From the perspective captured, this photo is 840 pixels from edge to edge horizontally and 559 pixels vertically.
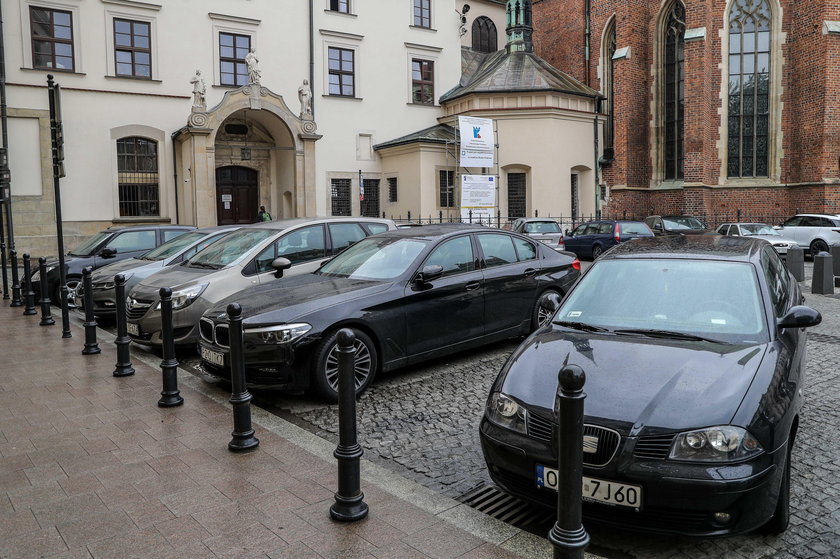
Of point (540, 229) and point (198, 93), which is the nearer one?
point (198, 93)

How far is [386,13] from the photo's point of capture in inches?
1134

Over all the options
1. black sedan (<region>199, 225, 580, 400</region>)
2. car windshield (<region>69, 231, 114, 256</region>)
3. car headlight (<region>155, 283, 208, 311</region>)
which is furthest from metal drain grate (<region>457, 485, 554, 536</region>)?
car windshield (<region>69, 231, 114, 256</region>)

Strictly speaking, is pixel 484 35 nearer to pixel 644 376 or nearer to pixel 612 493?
pixel 644 376

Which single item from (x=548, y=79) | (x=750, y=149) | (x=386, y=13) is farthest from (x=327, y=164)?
(x=750, y=149)

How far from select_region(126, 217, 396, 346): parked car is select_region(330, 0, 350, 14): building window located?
20904mm

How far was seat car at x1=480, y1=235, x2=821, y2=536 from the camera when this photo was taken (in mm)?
3199

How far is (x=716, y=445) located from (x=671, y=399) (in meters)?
0.32

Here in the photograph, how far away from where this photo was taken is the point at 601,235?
24281 millimetres

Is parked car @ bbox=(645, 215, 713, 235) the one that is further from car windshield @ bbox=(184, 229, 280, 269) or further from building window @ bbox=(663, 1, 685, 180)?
car windshield @ bbox=(184, 229, 280, 269)

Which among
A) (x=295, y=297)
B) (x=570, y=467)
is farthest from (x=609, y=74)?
(x=570, y=467)

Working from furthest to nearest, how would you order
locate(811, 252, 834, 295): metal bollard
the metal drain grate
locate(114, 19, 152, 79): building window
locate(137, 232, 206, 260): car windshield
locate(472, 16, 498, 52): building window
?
locate(472, 16, 498, 52): building window → locate(114, 19, 152, 79): building window → locate(811, 252, 834, 295): metal bollard → locate(137, 232, 206, 260): car windshield → the metal drain grate

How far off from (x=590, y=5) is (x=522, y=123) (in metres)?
→ 9.85

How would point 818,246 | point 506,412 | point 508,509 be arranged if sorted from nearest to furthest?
point 506,412 < point 508,509 < point 818,246

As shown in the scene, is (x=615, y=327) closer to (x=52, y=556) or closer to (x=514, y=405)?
(x=514, y=405)
